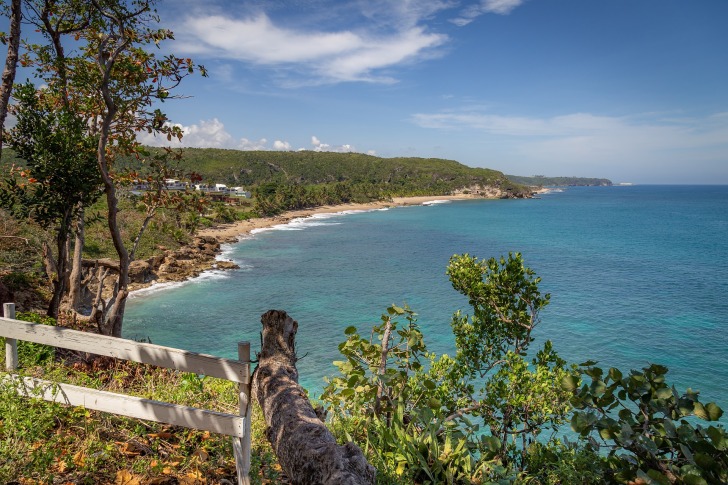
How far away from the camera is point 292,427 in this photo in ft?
12.9

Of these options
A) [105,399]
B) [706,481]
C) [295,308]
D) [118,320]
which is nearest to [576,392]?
[706,481]

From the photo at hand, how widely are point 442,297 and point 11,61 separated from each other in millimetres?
29466

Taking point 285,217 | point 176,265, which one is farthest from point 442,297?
point 285,217

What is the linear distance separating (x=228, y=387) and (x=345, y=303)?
24.4m

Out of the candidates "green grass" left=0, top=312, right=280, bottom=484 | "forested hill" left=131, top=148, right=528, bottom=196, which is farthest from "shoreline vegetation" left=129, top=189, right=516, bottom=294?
"forested hill" left=131, top=148, right=528, bottom=196

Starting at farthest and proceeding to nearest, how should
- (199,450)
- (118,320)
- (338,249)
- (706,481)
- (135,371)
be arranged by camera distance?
(338,249)
(118,320)
(135,371)
(199,450)
(706,481)

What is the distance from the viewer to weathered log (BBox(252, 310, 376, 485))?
3275 millimetres

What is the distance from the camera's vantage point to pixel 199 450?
5.21 metres

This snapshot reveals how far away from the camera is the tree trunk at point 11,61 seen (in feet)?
23.2

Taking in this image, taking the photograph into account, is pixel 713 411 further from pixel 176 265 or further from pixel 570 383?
pixel 176 265

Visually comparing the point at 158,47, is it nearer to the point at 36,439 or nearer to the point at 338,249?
the point at 36,439

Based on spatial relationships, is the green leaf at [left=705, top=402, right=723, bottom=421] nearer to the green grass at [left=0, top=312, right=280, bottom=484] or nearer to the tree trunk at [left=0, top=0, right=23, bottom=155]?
the green grass at [left=0, top=312, right=280, bottom=484]

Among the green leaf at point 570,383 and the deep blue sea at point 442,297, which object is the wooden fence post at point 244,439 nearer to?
the green leaf at point 570,383

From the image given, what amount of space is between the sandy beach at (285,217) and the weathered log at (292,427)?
58.1 metres
